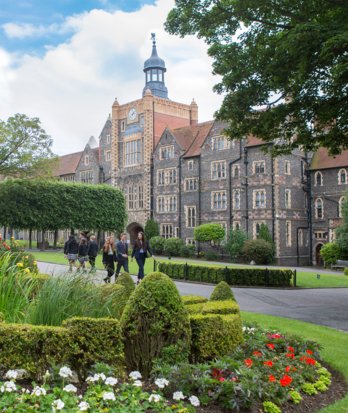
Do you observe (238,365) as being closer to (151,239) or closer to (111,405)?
(111,405)

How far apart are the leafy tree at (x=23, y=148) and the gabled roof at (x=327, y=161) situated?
25337 millimetres

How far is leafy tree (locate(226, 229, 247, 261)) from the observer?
144ft

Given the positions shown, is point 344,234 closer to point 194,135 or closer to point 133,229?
point 194,135

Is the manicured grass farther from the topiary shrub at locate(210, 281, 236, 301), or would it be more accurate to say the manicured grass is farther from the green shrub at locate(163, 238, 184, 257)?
the green shrub at locate(163, 238, 184, 257)

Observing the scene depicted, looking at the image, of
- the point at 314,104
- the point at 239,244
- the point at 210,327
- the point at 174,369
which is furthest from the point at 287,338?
the point at 239,244

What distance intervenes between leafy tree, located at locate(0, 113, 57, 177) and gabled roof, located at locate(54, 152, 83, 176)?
86.3ft

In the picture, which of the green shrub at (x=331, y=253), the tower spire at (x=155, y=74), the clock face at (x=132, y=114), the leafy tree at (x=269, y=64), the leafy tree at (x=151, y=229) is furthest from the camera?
the tower spire at (x=155, y=74)

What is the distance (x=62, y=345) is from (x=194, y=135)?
5105cm

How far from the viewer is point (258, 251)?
42.2 metres

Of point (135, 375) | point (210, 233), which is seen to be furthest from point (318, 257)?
point (135, 375)

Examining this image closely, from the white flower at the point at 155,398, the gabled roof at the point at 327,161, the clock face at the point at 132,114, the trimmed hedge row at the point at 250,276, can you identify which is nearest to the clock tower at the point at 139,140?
the clock face at the point at 132,114

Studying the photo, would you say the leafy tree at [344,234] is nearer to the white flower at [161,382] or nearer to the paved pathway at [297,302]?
the paved pathway at [297,302]

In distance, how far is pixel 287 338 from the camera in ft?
25.7

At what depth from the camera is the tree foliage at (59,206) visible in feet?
165
